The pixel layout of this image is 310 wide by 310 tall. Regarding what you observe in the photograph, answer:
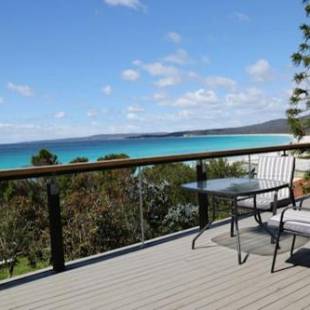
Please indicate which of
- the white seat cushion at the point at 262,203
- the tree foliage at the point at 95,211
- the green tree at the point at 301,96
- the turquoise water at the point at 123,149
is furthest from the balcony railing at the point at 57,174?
the turquoise water at the point at 123,149

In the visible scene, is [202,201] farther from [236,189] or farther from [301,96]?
[301,96]

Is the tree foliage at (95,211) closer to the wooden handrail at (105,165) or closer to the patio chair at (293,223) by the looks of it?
the wooden handrail at (105,165)

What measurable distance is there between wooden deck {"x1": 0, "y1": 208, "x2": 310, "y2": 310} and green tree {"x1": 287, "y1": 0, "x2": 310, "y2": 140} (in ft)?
16.6

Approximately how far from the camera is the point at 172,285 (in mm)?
3186

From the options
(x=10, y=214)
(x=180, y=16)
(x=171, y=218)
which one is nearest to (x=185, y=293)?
(x=10, y=214)

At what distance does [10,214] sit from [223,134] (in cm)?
7786

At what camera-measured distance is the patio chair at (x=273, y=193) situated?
4.23 meters

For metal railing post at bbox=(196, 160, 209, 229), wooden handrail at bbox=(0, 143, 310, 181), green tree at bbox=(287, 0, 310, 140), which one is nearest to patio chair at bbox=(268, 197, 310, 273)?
wooden handrail at bbox=(0, 143, 310, 181)

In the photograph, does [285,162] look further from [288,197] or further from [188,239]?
[188,239]

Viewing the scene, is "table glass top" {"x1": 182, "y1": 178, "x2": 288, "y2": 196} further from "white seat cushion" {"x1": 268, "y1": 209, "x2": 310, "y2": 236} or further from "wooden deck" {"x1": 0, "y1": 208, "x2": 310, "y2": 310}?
"wooden deck" {"x1": 0, "y1": 208, "x2": 310, "y2": 310}

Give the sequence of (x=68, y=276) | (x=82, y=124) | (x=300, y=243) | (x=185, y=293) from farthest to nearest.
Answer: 1. (x=82, y=124)
2. (x=300, y=243)
3. (x=68, y=276)
4. (x=185, y=293)

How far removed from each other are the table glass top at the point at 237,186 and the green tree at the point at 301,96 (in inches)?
173

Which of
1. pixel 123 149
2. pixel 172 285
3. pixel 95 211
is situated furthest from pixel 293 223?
pixel 123 149

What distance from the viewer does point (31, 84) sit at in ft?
135
